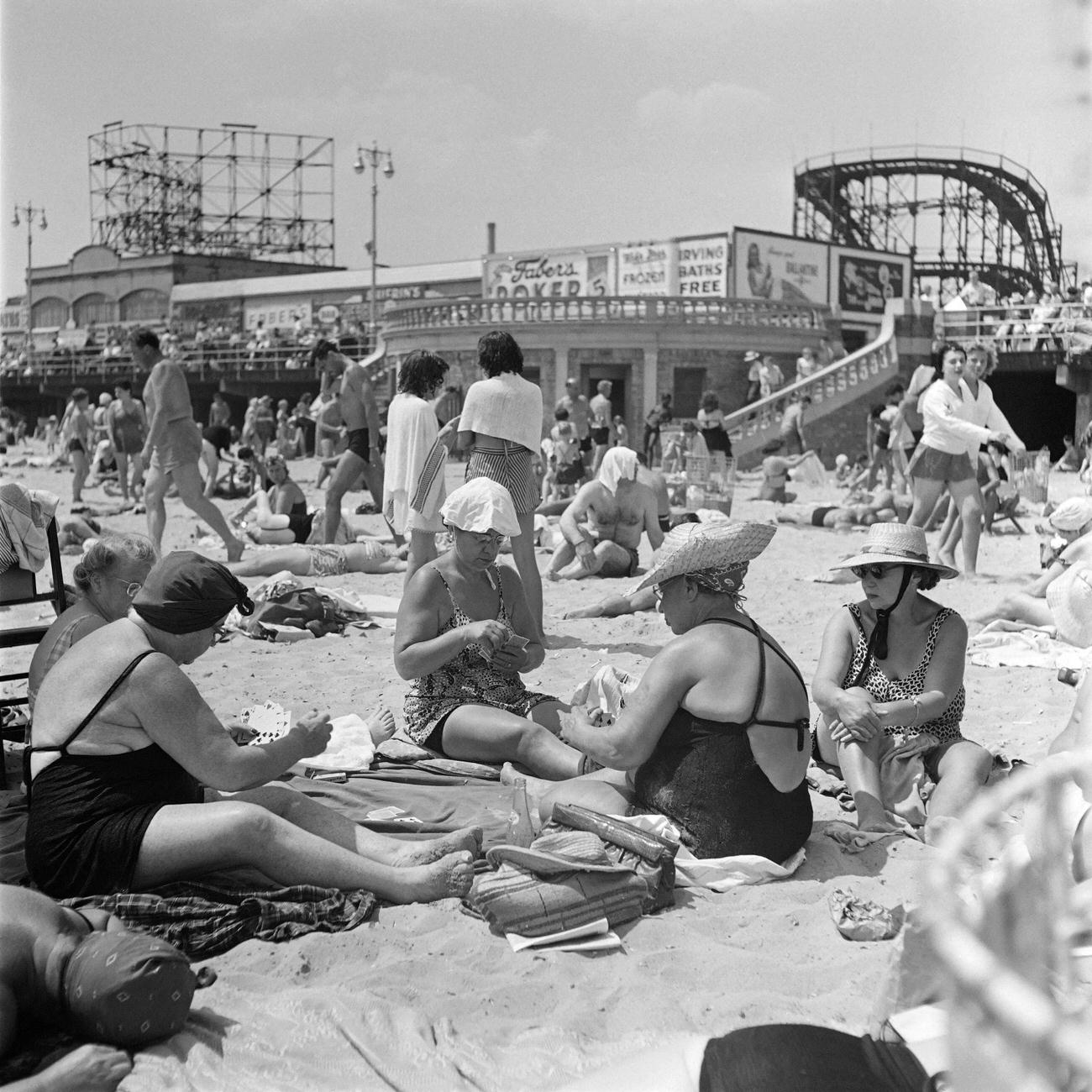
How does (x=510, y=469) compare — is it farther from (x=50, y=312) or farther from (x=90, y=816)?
(x=50, y=312)

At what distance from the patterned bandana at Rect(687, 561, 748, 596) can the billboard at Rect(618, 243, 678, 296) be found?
3236 centimetres

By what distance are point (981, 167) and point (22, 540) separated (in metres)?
37.3

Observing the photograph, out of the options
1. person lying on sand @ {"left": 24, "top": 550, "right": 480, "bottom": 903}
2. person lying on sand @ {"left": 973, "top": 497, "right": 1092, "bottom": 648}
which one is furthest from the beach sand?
person lying on sand @ {"left": 973, "top": 497, "right": 1092, "bottom": 648}

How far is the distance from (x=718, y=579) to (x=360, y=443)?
6095 mm

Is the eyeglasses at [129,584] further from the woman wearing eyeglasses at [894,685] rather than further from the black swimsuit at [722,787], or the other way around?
the woman wearing eyeglasses at [894,685]

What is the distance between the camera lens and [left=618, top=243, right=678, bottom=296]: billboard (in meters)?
35.3

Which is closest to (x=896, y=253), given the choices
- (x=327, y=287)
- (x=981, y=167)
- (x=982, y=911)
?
(x=981, y=167)

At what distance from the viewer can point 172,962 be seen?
2.43 m

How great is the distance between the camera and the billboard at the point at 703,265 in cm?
3431

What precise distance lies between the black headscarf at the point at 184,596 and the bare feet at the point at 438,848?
2.72ft

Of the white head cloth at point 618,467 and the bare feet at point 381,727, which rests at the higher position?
the white head cloth at point 618,467

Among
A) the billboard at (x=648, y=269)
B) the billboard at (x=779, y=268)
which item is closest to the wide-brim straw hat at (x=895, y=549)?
the billboard at (x=779, y=268)

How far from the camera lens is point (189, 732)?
2928mm

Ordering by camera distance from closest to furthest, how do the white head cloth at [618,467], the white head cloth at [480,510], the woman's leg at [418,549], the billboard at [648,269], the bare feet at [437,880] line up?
1. the bare feet at [437,880]
2. the white head cloth at [480,510]
3. the woman's leg at [418,549]
4. the white head cloth at [618,467]
5. the billboard at [648,269]
